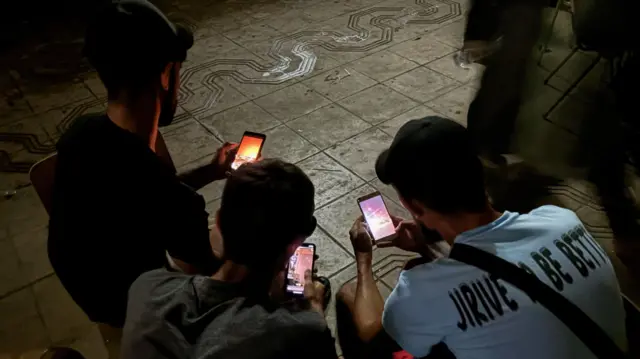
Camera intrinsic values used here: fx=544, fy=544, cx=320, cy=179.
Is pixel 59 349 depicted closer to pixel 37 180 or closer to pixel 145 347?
pixel 145 347

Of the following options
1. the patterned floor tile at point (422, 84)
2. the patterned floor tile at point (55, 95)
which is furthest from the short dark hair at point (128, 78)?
the patterned floor tile at point (55, 95)

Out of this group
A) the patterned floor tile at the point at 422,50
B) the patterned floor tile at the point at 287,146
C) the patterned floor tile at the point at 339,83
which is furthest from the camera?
the patterned floor tile at the point at 422,50

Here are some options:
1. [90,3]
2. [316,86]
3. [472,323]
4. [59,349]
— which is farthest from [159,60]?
[90,3]

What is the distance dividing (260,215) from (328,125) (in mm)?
2068

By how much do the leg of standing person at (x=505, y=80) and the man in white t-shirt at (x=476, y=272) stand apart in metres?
1.55

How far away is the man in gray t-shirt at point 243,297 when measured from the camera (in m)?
1.08

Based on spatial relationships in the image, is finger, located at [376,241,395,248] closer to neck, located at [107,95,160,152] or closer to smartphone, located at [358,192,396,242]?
smartphone, located at [358,192,396,242]

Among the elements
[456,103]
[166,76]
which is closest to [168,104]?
[166,76]

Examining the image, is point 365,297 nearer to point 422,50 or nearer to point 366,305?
point 366,305

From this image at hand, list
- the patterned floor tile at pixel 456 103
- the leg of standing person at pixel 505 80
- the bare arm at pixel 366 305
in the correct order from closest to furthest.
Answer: the bare arm at pixel 366 305 → the leg of standing person at pixel 505 80 → the patterned floor tile at pixel 456 103

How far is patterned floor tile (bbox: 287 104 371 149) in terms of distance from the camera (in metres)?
3.16

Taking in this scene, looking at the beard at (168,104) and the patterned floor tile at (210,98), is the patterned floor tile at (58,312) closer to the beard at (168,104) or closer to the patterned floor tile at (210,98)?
the beard at (168,104)

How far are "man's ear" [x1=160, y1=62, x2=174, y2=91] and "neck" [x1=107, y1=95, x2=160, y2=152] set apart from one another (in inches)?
2.4

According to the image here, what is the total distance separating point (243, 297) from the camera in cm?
119
